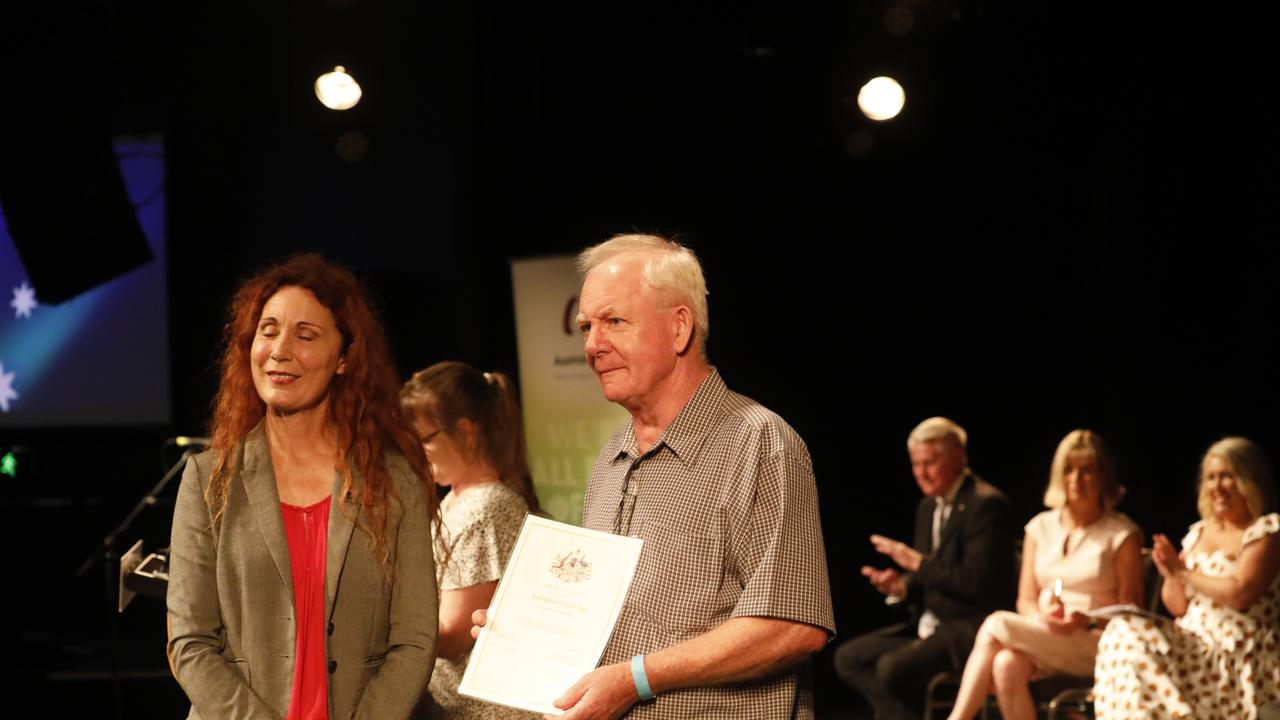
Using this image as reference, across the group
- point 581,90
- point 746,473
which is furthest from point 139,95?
point 746,473

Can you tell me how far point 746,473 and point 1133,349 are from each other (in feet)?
17.8

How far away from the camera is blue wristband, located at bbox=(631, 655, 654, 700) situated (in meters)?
2.00

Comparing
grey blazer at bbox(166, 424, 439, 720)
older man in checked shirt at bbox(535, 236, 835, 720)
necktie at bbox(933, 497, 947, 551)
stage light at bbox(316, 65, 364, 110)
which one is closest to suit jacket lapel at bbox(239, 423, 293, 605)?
grey blazer at bbox(166, 424, 439, 720)

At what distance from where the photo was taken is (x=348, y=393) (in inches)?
89.0

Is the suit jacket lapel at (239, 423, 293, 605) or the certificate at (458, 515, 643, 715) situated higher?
the suit jacket lapel at (239, 423, 293, 605)

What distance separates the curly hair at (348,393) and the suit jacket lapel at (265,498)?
0.11 ft

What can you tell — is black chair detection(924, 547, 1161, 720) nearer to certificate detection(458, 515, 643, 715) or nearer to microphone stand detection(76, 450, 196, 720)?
microphone stand detection(76, 450, 196, 720)

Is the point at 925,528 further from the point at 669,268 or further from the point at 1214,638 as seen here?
the point at 669,268

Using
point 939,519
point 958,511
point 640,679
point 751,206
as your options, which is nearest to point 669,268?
point 640,679

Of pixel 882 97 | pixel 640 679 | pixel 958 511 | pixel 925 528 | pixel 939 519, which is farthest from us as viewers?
pixel 882 97

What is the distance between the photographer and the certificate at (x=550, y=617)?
203 cm

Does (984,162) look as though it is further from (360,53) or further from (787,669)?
(787,669)

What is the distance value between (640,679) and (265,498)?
701 mm

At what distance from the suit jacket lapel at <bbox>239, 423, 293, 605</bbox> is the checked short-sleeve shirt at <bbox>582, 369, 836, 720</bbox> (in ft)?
1.87
